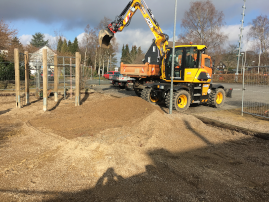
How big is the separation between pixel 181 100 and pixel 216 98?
8.97 feet

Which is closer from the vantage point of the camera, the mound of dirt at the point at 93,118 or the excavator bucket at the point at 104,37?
the mound of dirt at the point at 93,118

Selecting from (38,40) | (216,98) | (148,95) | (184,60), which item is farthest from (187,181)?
(38,40)

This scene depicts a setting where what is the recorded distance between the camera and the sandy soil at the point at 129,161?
344 centimetres

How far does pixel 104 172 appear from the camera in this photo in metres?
4.07

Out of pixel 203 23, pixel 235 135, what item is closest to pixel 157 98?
pixel 235 135

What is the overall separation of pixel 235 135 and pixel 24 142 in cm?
639

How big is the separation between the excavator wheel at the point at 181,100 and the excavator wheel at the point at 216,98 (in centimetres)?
189

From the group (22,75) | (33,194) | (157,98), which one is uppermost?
(22,75)

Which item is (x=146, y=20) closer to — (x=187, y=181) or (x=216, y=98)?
(x=216, y=98)

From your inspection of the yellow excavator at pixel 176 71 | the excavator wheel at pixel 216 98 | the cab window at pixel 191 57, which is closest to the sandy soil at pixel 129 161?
the yellow excavator at pixel 176 71

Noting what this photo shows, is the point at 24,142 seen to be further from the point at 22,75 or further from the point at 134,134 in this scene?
the point at 22,75

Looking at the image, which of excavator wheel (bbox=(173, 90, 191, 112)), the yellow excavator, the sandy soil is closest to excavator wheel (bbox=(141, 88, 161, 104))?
the yellow excavator

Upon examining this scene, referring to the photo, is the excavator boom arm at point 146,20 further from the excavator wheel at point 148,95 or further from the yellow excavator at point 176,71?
the excavator wheel at point 148,95

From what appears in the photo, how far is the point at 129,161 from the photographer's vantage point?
4.56 m
